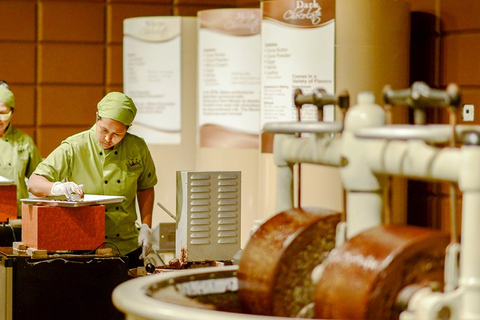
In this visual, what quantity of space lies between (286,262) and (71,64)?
4747 millimetres

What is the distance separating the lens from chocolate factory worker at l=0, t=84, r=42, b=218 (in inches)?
169

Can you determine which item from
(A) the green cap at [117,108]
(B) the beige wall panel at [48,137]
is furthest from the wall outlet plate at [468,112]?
(B) the beige wall panel at [48,137]

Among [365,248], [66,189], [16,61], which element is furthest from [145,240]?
[16,61]

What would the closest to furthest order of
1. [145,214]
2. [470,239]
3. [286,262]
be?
[470,239] → [286,262] → [145,214]

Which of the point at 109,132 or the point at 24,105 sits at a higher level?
the point at 24,105

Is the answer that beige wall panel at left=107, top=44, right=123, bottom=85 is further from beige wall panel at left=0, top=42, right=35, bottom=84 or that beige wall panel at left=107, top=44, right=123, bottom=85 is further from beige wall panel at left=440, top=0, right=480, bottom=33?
beige wall panel at left=440, top=0, right=480, bottom=33

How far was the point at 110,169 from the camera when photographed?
3.21 meters

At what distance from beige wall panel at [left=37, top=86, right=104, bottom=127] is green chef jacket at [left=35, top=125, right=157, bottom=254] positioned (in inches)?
115

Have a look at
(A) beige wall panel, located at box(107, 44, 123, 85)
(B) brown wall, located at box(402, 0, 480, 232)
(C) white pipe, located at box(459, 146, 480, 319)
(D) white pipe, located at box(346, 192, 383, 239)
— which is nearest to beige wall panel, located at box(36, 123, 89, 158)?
(A) beige wall panel, located at box(107, 44, 123, 85)

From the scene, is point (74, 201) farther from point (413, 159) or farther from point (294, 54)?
point (413, 159)

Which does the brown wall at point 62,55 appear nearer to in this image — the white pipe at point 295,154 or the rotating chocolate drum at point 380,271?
the white pipe at point 295,154

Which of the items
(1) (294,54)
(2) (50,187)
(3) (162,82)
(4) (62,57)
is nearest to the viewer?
(2) (50,187)

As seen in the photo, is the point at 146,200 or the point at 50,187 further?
the point at 146,200

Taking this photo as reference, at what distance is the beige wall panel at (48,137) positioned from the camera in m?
6.04
